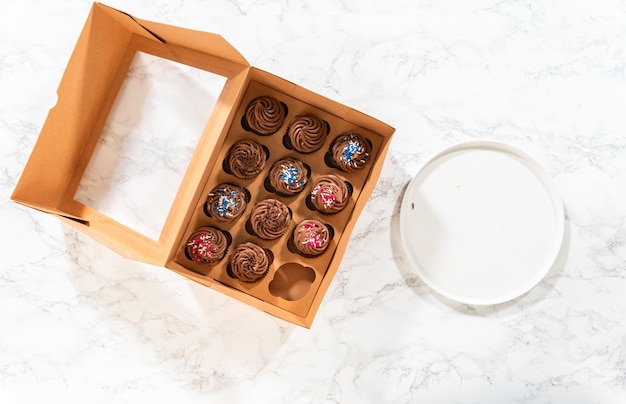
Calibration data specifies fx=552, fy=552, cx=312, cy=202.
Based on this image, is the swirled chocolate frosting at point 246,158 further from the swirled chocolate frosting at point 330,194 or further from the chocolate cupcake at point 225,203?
the swirled chocolate frosting at point 330,194

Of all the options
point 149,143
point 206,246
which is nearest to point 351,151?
point 206,246

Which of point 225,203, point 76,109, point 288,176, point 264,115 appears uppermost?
point 264,115

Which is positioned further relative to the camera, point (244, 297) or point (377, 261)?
point (377, 261)

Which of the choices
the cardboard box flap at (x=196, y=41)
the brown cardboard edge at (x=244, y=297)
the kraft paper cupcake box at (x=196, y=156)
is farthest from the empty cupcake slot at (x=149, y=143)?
the brown cardboard edge at (x=244, y=297)

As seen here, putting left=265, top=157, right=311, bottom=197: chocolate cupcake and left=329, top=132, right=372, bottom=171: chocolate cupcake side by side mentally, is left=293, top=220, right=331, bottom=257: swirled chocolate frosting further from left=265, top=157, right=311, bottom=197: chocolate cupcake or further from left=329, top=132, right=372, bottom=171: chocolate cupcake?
left=329, top=132, right=372, bottom=171: chocolate cupcake

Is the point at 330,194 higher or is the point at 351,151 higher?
the point at 351,151

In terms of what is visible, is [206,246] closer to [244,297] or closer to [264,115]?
[244,297]

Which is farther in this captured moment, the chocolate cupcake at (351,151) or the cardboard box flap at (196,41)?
the chocolate cupcake at (351,151)
